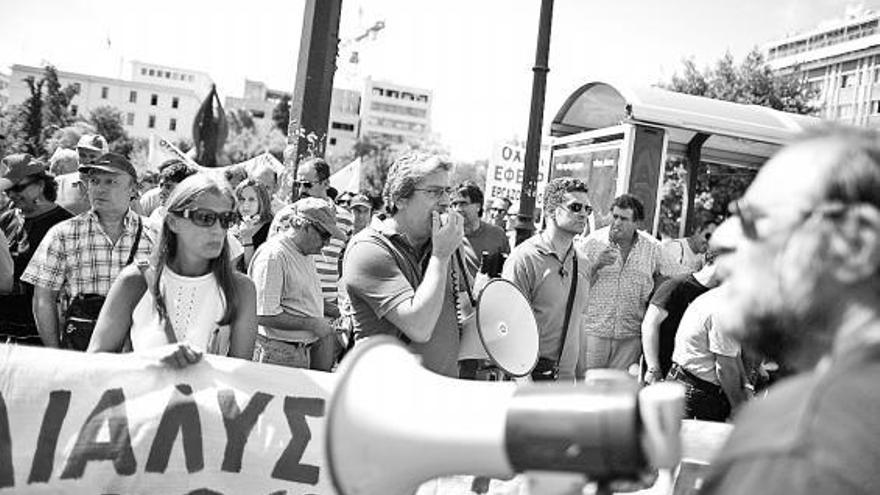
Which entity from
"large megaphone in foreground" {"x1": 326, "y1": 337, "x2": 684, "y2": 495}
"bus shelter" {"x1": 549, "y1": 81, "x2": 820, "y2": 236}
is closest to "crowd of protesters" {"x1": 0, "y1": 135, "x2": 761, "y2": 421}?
"large megaphone in foreground" {"x1": 326, "y1": 337, "x2": 684, "y2": 495}

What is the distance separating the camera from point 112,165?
3.99 m

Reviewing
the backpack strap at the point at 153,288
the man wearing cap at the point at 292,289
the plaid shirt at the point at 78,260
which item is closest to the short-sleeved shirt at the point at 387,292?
the backpack strap at the point at 153,288

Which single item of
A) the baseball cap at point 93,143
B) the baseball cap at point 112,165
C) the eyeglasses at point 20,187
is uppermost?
the baseball cap at point 93,143

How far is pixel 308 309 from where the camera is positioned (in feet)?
14.4

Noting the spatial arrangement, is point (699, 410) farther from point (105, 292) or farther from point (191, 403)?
point (105, 292)

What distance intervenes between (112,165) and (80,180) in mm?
743

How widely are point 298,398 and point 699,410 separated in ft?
7.80

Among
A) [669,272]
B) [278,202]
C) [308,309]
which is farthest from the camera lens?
[278,202]

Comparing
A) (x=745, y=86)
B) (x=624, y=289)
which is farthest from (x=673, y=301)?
(x=745, y=86)

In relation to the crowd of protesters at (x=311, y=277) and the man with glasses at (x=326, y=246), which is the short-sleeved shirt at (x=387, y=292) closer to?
the crowd of protesters at (x=311, y=277)

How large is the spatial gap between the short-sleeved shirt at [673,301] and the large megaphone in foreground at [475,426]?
12.1ft

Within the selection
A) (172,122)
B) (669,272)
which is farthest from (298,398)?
(172,122)

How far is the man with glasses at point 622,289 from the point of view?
19.1 feet

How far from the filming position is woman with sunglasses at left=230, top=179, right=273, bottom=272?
596 centimetres
